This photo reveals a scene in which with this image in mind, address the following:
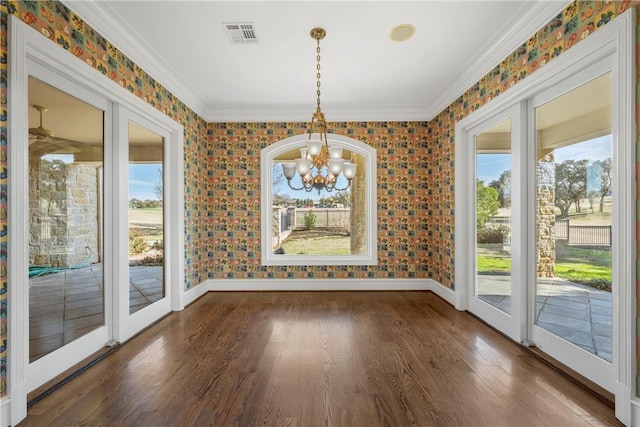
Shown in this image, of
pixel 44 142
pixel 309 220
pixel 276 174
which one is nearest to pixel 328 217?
pixel 309 220

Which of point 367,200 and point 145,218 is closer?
point 145,218

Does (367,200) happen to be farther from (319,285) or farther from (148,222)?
(148,222)

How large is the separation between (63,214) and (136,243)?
0.90 metres

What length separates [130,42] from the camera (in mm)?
2783

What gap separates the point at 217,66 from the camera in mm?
3338

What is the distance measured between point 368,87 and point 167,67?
7.67 feet

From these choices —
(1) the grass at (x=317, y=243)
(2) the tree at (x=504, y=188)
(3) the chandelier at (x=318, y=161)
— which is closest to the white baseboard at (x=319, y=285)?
(1) the grass at (x=317, y=243)

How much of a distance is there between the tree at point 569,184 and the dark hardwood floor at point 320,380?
50.3 inches

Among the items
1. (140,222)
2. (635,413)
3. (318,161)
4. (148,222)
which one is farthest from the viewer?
(148,222)

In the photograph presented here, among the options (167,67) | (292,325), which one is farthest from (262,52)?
(292,325)

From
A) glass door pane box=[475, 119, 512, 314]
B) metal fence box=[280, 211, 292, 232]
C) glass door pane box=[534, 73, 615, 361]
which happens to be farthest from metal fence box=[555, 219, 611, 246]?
metal fence box=[280, 211, 292, 232]

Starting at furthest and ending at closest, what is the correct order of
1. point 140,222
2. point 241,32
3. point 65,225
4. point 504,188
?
point 140,222 → point 504,188 → point 241,32 → point 65,225

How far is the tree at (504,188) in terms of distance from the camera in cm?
305

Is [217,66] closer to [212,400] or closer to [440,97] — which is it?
[440,97]
